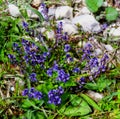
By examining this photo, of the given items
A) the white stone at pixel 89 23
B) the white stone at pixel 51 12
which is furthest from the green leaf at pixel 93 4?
the white stone at pixel 51 12

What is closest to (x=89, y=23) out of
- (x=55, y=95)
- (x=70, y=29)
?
(x=70, y=29)

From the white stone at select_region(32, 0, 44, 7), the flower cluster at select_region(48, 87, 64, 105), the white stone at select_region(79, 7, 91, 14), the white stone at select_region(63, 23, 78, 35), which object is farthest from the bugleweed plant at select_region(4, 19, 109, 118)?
the white stone at select_region(32, 0, 44, 7)

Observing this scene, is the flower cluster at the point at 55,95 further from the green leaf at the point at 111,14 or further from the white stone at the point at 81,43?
the green leaf at the point at 111,14

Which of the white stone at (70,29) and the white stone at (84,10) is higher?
the white stone at (84,10)

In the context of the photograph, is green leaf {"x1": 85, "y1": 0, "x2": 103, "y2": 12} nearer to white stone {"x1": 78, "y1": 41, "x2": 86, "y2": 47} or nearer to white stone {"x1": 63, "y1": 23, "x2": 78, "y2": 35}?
white stone {"x1": 63, "y1": 23, "x2": 78, "y2": 35}

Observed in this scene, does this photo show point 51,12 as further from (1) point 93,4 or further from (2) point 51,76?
(2) point 51,76
